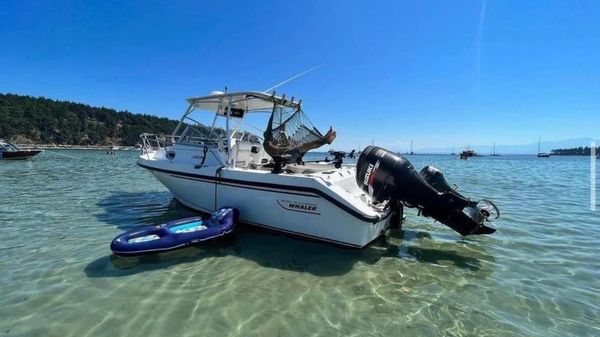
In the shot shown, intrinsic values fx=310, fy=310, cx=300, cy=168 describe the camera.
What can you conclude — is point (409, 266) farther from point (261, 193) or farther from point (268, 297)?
point (261, 193)

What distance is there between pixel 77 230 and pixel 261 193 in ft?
14.9

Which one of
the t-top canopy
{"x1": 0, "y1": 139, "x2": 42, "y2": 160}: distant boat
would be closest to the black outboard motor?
the t-top canopy

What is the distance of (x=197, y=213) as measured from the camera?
9.00 m

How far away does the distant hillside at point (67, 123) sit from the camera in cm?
10356

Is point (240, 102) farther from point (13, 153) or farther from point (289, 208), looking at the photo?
point (13, 153)

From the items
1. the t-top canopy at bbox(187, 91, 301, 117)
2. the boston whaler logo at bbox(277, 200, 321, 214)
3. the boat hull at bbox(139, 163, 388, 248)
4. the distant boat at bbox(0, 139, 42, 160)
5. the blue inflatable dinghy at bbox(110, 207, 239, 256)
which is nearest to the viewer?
the blue inflatable dinghy at bbox(110, 207, 239, 256)

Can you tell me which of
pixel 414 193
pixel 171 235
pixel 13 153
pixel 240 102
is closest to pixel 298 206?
pixel 414 193

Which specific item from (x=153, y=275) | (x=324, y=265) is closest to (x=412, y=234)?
(x=324, y=265)

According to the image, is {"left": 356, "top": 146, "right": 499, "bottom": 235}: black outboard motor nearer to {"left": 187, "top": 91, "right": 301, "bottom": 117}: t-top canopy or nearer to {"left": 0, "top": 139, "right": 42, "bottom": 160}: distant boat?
{"left": 187, "top": 91, "right": 301, "bottom": 117}: t-top canopy

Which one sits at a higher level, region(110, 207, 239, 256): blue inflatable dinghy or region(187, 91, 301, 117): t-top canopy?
region(187, 91, 301, 117): t-top canopy

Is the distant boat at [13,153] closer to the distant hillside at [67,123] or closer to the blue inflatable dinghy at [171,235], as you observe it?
the blue inflatable dinghy at [171,235]

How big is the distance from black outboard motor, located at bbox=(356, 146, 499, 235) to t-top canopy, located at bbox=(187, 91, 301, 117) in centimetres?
318

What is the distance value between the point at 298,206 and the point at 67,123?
458 feet

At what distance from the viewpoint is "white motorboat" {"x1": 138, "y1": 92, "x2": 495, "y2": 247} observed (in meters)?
5.85
